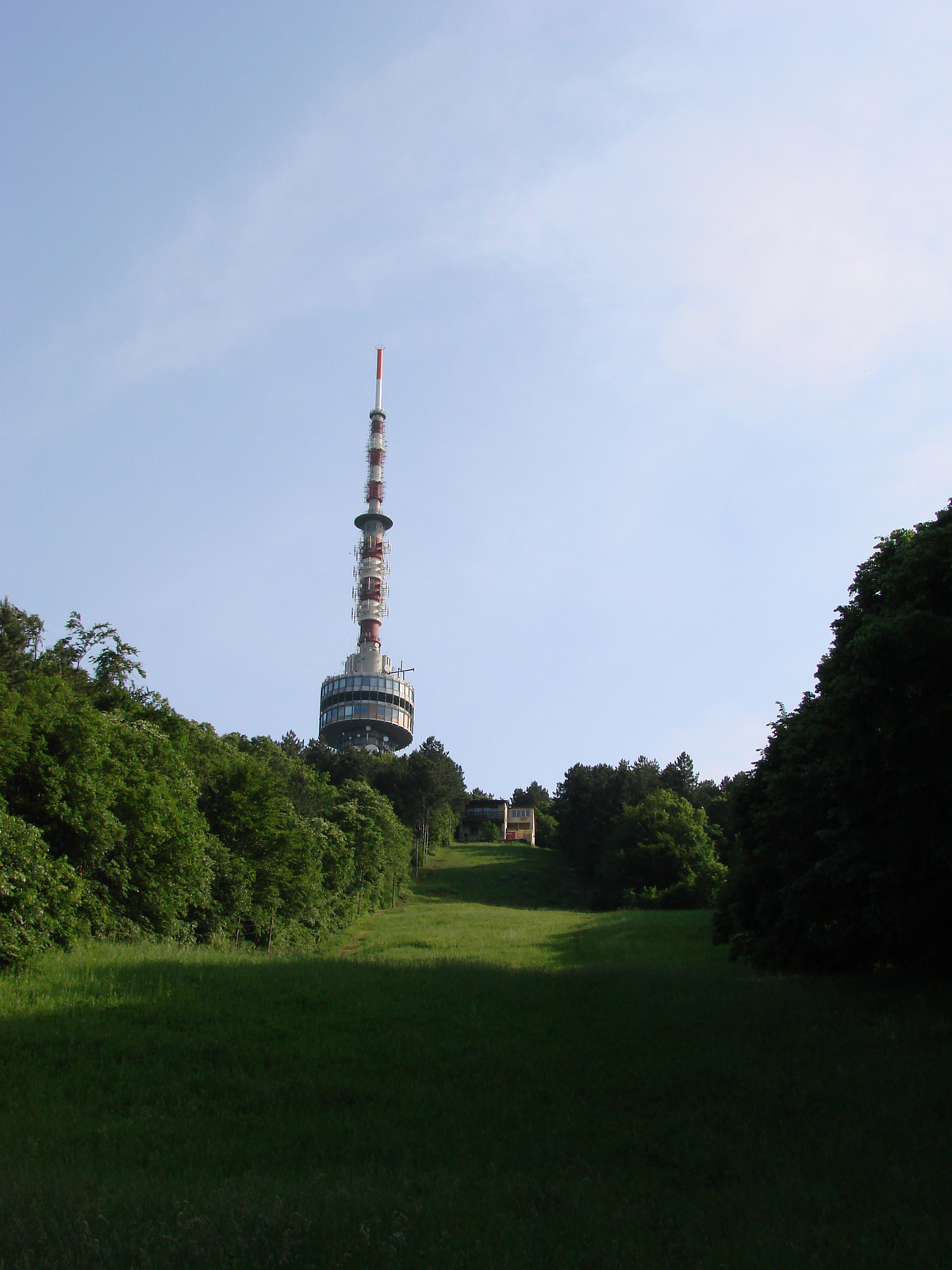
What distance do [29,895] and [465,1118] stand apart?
12976mm

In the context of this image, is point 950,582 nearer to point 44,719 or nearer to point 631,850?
point 44,719

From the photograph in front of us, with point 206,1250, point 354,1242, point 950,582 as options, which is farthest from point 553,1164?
point 950,582

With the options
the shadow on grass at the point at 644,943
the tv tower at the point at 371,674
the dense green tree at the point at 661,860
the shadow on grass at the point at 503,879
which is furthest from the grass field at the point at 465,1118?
the tv tower at the point at 371,674

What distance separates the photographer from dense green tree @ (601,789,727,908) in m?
69.1

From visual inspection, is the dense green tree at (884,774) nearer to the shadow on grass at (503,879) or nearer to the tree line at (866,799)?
the tree line at (866,799)

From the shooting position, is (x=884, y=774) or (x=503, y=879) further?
(x=503, y=879)

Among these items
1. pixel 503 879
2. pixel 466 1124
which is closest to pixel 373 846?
pixel 503 879

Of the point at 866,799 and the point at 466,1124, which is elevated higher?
the point at 866,799

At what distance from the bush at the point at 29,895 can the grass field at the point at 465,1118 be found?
2.63 feet

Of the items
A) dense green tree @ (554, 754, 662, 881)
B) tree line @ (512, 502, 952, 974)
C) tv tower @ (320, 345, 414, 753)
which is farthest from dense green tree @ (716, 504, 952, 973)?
tv tower @ (320, 345, 414, 753)

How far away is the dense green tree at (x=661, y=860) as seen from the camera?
69125 mm

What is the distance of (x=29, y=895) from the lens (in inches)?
843

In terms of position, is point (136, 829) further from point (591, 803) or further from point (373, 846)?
point (591, 803)

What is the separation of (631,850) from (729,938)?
145ft
